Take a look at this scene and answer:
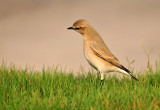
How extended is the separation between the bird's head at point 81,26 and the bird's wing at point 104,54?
24.3 inches

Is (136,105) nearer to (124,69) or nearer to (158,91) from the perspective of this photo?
(158,91)

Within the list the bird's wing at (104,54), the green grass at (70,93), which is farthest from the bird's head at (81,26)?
the green grass at (70,93)

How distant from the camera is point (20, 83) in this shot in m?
7.50

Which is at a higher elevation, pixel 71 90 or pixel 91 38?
pixel 91 38

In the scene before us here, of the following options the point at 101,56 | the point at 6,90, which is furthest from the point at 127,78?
the point at 6,90

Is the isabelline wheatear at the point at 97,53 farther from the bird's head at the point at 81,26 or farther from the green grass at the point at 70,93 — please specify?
the green grass at the point at 70,93

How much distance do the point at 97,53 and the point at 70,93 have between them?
5.68 ft

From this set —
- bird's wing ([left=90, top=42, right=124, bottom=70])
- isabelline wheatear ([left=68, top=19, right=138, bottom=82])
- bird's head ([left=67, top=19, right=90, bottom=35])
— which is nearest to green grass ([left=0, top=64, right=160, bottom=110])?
isabelline wheatear ([left=68, top=19, right=138, bottom=82])

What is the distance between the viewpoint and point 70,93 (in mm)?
6633

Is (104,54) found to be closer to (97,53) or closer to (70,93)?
(97,53)

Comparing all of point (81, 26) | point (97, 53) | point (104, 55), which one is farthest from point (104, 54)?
point (81, 26)

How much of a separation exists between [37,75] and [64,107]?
306cm

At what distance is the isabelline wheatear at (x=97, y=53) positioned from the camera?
7.66 metres

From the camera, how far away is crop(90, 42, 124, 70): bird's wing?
7.66 metres
